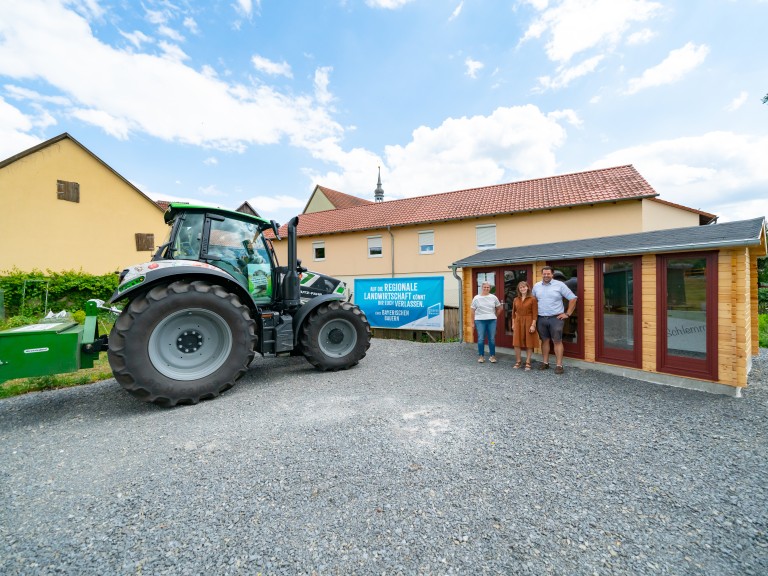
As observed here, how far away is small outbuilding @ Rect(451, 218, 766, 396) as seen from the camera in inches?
177

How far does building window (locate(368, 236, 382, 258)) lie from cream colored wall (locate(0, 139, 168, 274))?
38.6ft

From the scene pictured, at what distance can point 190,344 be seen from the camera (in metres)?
4.29

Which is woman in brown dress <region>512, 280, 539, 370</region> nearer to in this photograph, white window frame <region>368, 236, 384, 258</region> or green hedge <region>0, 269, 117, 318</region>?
white window frame <region>368, 236, 384, 258</region>

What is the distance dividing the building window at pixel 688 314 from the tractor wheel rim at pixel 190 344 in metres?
6.14

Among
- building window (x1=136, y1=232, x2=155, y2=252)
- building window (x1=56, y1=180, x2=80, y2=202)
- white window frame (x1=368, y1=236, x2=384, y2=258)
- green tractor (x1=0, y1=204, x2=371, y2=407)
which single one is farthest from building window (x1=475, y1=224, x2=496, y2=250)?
building window (x1=56, y1=180, x2=80, y2=202)

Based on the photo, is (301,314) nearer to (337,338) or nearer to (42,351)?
(337,338)

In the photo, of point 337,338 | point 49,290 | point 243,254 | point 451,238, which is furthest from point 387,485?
point 49,290

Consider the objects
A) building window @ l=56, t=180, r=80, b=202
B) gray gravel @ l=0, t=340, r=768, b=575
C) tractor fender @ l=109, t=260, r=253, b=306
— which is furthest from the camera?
building window @ l=56, t=180, r=80, b=202

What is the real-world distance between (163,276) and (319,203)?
26.3m

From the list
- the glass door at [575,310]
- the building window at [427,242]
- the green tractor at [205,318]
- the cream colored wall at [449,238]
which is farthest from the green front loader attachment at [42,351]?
the building window at [427,242]

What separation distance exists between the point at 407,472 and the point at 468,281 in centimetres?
623

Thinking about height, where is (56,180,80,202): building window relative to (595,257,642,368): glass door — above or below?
above

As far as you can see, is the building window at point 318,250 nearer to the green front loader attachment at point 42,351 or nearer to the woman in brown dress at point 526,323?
the woman in brown dress at point 526,323

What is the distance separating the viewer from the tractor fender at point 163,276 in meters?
4.03
